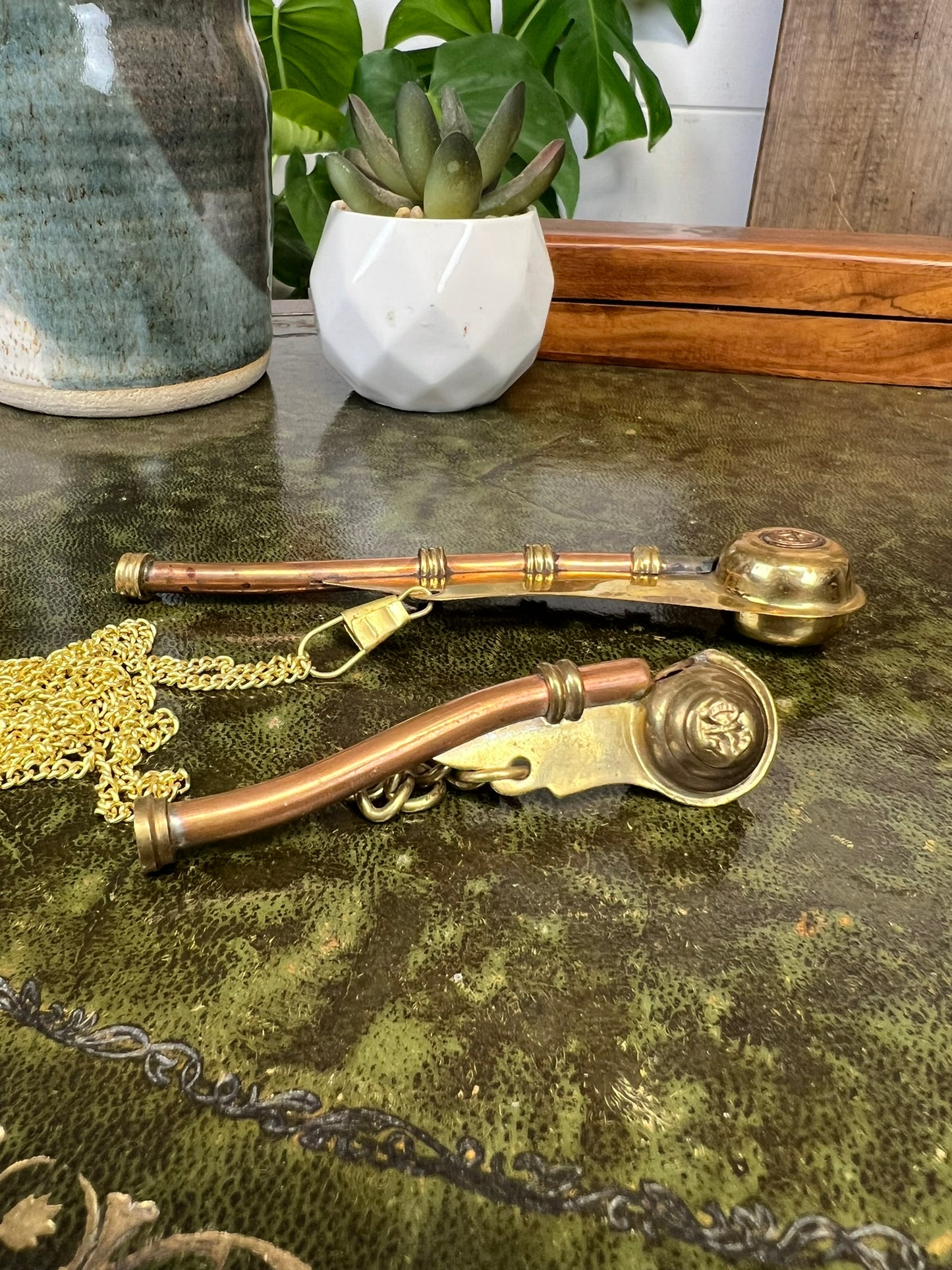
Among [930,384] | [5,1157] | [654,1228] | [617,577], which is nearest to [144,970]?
[5,1157]

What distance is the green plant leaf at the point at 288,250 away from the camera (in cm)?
166

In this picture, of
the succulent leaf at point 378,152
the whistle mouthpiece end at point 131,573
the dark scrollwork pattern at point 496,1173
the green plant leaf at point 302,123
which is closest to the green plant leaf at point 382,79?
the green plant leaf at point 302,123

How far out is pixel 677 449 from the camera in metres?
0.91

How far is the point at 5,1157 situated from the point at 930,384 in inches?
46.7

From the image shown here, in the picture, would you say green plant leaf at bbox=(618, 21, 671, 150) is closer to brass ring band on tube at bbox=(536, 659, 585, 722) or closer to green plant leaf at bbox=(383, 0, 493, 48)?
green plant leaf at bbox=(383, 0, 493, 48)

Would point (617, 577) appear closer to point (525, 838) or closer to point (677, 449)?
point (525, 838)

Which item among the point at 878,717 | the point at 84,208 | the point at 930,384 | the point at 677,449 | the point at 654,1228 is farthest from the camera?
the point at 930,384

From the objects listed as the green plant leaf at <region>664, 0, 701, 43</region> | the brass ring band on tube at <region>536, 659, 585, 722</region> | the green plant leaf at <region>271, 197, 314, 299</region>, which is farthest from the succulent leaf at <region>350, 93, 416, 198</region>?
the green plant leaf at <region>664, 0, 701, 43</region>

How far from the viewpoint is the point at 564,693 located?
41cm

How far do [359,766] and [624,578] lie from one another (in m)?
0.26

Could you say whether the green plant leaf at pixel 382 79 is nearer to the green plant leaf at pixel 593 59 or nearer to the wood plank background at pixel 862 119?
the green plant leaf at pixel 593 59

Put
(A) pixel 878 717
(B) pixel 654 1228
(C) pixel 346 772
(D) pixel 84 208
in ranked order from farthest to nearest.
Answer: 1. (D) pixel 84 208
2. (A) pixel 878 717
3. (C) pixel 346 772
4. (B) pixel 654 1228

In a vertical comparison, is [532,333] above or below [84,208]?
below

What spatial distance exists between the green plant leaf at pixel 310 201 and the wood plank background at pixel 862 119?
0.86m
